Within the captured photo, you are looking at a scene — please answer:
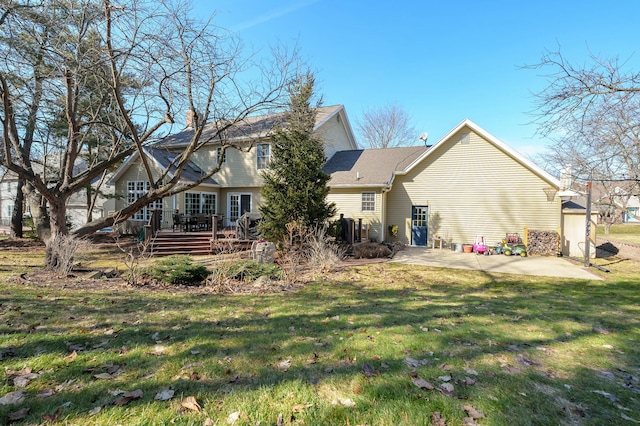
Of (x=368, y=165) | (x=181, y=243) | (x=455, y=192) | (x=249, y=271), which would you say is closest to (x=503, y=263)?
(x=455, y=192)

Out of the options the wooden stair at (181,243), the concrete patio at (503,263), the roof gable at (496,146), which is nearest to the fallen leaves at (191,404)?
the concrete patio at (503,263)

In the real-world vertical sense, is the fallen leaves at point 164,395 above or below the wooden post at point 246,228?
below

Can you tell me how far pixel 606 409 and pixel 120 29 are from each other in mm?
10371

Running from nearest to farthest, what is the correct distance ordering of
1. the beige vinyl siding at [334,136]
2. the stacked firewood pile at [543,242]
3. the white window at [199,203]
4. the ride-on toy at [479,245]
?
the stacked firewood pile at [543,242], the ride-on toy at [479,245], the white window at [199,203], the beige vinyl siding at [334,136]

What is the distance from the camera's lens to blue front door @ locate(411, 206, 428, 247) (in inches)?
635

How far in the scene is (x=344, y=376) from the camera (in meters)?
2.94

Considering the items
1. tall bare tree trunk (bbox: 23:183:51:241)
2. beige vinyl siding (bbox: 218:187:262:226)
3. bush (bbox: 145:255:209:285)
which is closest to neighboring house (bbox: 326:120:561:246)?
beige vinyl siding (bbox: 218:187:262:226)

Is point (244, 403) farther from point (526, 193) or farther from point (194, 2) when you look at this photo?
point (526, 193)

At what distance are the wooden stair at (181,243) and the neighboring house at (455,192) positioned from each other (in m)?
7.43

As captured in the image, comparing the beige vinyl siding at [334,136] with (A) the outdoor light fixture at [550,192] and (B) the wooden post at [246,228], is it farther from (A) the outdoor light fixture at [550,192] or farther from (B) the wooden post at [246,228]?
(A) the outdoor light fixture at [550,192]

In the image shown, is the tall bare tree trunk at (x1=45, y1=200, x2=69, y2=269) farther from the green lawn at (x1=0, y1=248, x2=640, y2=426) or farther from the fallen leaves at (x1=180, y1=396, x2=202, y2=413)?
the fallen leaves at (x1=180, y1=396, x2=202, y2=413)

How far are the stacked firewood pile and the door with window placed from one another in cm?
1489

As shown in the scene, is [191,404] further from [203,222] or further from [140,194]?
[140,194]

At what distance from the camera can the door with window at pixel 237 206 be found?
61.5 ft
